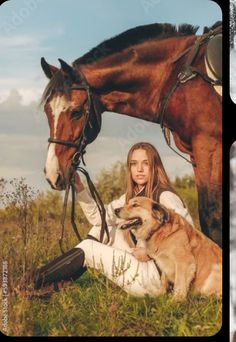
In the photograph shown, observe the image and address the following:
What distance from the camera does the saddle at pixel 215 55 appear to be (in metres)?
4.36

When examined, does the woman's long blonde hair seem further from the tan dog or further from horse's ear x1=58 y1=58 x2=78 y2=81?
horse's ear x1=58 y1=58 x2=78 y2=81

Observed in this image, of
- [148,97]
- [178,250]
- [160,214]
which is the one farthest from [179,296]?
[148,97]

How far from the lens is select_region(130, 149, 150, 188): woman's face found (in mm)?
4355

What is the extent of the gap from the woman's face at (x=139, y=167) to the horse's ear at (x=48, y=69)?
27.6 inches

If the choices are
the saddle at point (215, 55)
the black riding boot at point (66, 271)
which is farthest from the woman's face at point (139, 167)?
the saddle at point (215, 55)

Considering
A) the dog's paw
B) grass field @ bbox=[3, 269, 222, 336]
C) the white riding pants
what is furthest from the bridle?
the dog's paw

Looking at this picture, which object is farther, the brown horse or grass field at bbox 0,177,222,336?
the brown horse

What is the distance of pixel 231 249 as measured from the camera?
435 cm

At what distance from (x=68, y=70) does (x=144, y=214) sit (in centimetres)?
100

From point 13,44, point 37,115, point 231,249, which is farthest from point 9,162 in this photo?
point 231,249

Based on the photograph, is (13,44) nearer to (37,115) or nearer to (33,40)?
(33,40)

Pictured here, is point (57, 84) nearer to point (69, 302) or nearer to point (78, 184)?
point (78, 184)

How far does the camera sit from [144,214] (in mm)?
4352

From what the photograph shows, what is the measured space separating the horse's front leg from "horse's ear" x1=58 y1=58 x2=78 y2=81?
0.88 m
